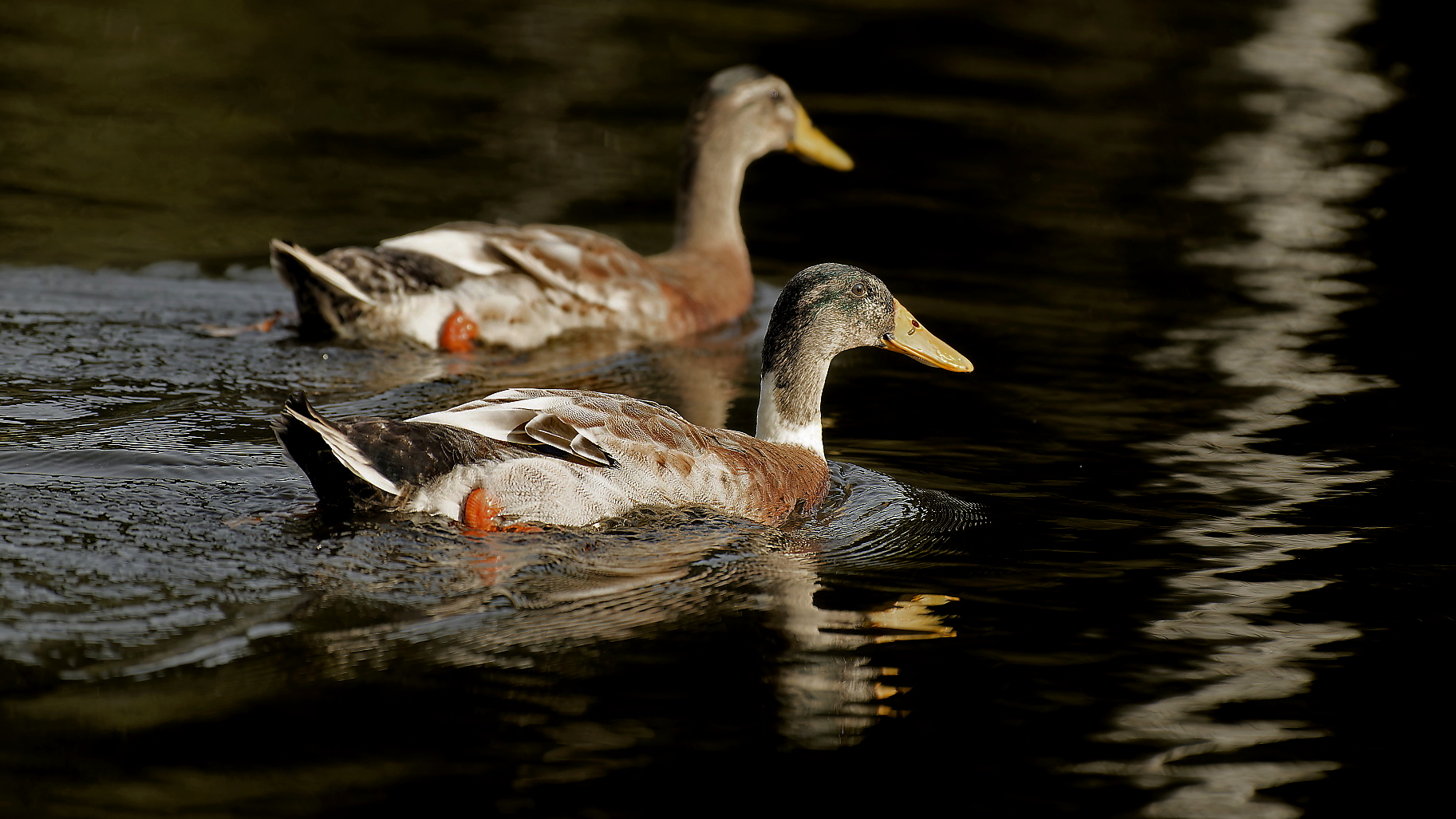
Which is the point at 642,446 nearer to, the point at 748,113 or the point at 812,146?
the point at 748,113

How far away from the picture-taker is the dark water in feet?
15.9

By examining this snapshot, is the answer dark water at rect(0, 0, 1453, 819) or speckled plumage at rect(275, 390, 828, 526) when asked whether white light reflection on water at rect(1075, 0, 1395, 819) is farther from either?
speckled plumage at rect(275, 390, 828, 526)

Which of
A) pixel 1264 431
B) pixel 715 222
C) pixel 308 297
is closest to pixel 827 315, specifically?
pixel 1264 431

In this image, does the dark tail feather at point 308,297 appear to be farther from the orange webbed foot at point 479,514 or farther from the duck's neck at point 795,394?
the orange webbed foot at point 479,514

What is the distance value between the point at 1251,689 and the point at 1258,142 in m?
11.3

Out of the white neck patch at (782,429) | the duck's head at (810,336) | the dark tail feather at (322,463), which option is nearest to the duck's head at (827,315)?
the duck's head at (810,336)

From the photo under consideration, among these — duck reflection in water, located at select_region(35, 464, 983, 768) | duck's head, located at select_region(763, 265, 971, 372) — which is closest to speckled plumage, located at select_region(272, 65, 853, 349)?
duck's head, located at select_region(763, 265, 971, 372)

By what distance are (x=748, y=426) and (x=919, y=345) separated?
1.30 m

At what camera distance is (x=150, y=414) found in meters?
7.89

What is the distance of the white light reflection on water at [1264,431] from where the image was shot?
16.7 feet

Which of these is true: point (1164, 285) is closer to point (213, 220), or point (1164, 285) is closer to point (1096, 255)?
point (1096, 255)

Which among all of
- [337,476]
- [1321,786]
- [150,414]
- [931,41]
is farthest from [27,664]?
[931,41]

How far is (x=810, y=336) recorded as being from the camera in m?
7.60

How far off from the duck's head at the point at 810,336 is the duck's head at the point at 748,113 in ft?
13.7
